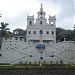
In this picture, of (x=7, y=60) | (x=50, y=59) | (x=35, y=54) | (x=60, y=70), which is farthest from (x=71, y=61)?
(x=60, y=70)

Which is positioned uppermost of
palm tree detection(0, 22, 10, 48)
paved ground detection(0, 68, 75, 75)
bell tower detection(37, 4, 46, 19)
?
bell tower detection(37, 4, 46, 19)

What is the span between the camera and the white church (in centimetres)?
5553

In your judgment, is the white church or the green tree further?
the green tree

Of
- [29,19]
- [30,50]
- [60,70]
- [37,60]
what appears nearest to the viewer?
[60,70]

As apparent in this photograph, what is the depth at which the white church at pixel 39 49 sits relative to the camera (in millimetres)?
55531

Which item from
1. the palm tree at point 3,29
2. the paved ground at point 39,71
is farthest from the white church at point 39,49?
the paved ground at point 39,71

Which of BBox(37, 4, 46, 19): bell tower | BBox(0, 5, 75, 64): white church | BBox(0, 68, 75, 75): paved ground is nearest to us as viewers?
BBox(0, 68, 75, 75): paved ground

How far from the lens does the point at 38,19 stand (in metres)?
75.1

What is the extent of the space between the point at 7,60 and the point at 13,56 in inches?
57.7

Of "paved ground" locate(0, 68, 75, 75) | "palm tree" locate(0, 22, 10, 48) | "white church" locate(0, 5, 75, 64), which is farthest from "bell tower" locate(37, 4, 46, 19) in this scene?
"paved ground" locate(0, 68, 75, 75)

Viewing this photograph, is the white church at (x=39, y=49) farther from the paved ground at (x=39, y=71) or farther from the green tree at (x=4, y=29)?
the paved ground at (x=39, y=71)

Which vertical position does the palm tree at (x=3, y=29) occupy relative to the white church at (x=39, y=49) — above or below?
above

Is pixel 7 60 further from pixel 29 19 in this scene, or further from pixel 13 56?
pixel 29 19

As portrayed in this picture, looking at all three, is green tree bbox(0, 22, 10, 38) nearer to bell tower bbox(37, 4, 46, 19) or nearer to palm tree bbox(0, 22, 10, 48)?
palm tree bbox(0, 22, 10, 48)
